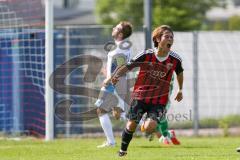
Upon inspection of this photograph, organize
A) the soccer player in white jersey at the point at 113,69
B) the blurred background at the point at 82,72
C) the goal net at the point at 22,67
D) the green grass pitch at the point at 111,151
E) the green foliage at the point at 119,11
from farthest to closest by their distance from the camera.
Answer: the green foliage at the point at 119,11, the blurred background at the point at 82,72, the goal net at the point at 22,67, the soccer player in white jersey at the point at 113,69, the green grass pitch at the point at 111,151

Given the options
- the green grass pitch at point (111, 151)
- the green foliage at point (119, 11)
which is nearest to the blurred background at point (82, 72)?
the green grass pitch at point (111, 151)

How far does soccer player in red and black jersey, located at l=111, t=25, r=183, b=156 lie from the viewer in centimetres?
1181

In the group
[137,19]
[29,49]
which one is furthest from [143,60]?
[137,19]

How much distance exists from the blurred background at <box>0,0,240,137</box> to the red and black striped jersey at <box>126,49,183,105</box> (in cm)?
507

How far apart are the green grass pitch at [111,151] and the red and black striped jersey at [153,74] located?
0.85 meters

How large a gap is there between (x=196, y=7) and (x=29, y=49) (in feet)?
71.7

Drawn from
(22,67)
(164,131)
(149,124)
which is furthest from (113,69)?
(22,67)

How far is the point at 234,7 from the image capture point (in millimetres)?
71000

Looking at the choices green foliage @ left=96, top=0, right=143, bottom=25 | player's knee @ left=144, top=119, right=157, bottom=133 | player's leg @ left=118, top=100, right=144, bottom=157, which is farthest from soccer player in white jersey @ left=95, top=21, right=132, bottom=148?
green foliage @ left=96, top=0, right=143, bottom=25

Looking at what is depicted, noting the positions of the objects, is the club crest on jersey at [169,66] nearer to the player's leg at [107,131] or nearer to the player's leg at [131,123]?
the player's leg at [131,123]

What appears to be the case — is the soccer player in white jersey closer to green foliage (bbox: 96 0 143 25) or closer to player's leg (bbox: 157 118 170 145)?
player's leg (bbox: 157 118 170 145)

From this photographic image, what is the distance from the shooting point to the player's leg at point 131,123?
11.8m

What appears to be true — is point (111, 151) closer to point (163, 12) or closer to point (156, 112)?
point (156, 112)

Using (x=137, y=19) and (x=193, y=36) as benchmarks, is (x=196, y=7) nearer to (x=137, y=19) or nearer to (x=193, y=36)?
(x=137, y=19)
